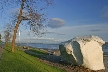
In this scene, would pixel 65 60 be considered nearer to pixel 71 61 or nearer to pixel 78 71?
pixel 71 61

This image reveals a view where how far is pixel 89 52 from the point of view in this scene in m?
23.4

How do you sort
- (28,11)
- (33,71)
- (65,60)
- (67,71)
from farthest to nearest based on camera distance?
1. (28,11)
2. (65,60)
3. (67,71)
4. (33,71)

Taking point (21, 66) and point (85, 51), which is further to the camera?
point (85, 51)

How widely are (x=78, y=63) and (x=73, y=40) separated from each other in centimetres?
255

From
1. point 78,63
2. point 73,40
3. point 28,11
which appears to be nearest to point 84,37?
point 73,40

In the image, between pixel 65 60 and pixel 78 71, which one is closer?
pixel 78 71

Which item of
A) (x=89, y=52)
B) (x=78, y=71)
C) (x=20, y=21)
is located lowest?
(x=78, y=71)

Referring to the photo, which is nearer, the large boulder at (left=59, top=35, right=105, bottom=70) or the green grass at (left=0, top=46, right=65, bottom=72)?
the green grass at (left=0, top=46, right=65, bottom=72)

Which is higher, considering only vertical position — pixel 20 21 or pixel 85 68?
pixel 20 21

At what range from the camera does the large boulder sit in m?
23.2

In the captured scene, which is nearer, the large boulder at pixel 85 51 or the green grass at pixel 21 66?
the green grass at pixel 21 66

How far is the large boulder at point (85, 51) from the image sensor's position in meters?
23.2

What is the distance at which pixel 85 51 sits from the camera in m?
23.2

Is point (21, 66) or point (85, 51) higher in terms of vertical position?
point (85, 51)
